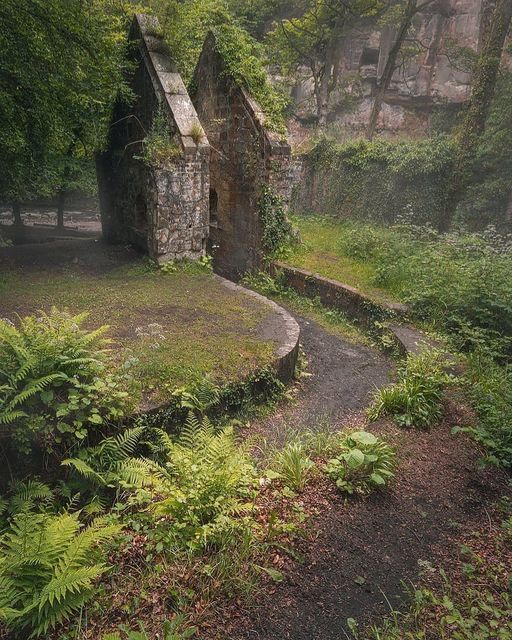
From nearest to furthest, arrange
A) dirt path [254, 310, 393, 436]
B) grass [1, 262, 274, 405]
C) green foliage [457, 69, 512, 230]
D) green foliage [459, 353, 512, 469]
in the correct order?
1. green foliage [459, 353, 512, 469]
2. grass [1, 262, 274, 405]
3. dirt path [254, 310, 393, 436]
4. green foliage [457, 69, 512, 230]

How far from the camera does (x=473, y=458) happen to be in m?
4.34

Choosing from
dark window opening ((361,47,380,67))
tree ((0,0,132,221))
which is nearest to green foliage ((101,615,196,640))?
tree ((0,0,132,221))

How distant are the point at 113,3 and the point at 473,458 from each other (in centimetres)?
1097

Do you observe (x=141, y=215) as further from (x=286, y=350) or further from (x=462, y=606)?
(x=462, y=606)

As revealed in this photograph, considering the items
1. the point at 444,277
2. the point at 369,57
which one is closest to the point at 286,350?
the point at 444,277

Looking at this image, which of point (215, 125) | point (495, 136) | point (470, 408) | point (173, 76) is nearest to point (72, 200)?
point (215, 125)

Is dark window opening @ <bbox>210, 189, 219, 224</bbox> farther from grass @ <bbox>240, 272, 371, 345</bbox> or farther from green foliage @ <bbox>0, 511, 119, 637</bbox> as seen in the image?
green foliage @ <bbox>0, 511, 119, 637</bbox>

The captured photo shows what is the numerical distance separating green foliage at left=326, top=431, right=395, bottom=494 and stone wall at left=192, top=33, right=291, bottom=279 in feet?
23.2

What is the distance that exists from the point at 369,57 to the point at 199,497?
2823 cm

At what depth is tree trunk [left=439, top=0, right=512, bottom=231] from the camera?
11.8m

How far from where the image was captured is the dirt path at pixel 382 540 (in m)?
2.76

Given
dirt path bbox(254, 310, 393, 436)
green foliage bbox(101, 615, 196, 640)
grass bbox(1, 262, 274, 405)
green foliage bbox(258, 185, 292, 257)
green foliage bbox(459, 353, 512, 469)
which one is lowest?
dirt path bbox(254, 310, 393, 436)

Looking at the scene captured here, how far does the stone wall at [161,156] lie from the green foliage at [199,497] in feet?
18.8

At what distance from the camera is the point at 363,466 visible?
157 inches
